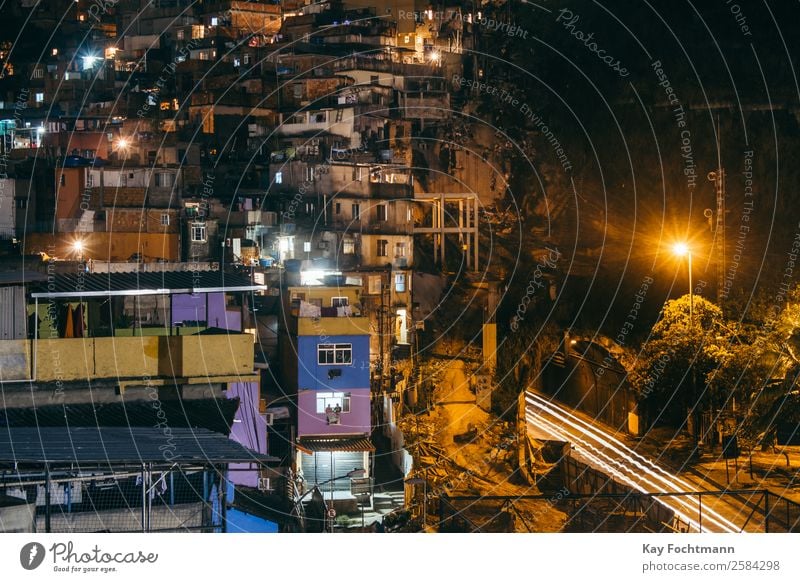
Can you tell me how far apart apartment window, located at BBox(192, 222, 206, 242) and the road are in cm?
412

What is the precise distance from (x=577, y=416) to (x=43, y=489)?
8.30m

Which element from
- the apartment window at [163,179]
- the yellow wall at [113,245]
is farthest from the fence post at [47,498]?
the apartment window at [163,179]

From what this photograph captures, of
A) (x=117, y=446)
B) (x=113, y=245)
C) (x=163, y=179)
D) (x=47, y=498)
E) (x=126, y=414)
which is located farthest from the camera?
(x=163, y=179)

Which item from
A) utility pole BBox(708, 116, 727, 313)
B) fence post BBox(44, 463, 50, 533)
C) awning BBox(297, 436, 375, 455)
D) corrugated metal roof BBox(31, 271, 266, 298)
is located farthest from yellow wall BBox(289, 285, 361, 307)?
fence post BBox(44, 463, 50, 533)

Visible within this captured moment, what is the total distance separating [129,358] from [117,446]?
1.35 metres

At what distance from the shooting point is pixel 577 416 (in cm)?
1277

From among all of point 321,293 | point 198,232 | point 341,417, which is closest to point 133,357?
point 341,417

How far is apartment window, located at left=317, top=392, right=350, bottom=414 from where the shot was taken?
10.5 metres

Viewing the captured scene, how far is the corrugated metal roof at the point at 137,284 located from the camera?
6.41 metres

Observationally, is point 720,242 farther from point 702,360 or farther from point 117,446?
point 117,446

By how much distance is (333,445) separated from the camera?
1028 centimetres

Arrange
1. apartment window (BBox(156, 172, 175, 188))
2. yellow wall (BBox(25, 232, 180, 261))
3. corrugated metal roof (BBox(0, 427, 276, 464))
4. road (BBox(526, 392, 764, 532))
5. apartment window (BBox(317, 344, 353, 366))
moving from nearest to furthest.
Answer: corrugated metal roof (BBox(0, 427, 276, 464))
road (BBox(526, 392, 764, 532))
apartment window (BBox(317, 344, 353, 366))
yellow wall (BBox(25, 232, 180, 261))
apartment window (BBox(156, 172, 175, 188))

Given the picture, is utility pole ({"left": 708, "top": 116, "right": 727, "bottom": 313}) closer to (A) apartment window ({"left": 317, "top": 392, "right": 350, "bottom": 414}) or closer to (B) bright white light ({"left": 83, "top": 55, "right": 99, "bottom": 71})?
(A) apartment window ({"left": 317, "top": 392, "right": 350, "bottom": 414})
